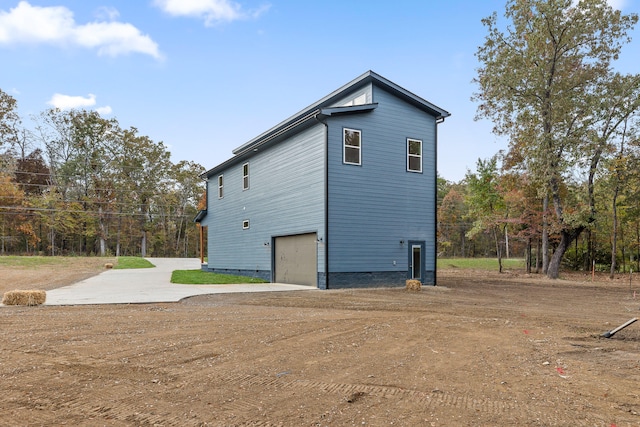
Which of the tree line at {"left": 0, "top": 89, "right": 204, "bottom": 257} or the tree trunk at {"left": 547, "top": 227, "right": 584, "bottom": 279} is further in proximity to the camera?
the tree line at {"left": 0, "top": 89, "right": 204, "bottom": 257}

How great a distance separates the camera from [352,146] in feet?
50.3

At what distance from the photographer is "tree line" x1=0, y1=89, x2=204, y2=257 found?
40625mm

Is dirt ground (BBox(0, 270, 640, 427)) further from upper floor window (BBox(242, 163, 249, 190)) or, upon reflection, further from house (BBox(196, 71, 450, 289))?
upper floor window (BBox(242, 163, 249, 190))

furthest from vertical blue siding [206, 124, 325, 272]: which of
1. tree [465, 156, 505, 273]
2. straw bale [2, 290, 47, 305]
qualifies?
tree [465, 156, 505, 273]

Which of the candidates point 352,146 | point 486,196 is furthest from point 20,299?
point 486,196

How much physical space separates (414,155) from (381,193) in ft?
7.53

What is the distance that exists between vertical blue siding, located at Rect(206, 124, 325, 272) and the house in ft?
0.23

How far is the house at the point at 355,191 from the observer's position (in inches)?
585

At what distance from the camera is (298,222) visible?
16.3 m

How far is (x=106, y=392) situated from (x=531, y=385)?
391 centimetres

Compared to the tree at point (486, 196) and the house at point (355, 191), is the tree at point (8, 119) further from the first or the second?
the tree at point (486, 196)

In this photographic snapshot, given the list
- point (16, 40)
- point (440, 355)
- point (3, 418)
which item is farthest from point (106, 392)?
→ point (16, 40)

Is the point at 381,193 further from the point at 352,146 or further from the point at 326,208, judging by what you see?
the point at 326,208

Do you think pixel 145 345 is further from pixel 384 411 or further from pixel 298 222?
pixel 298 222
